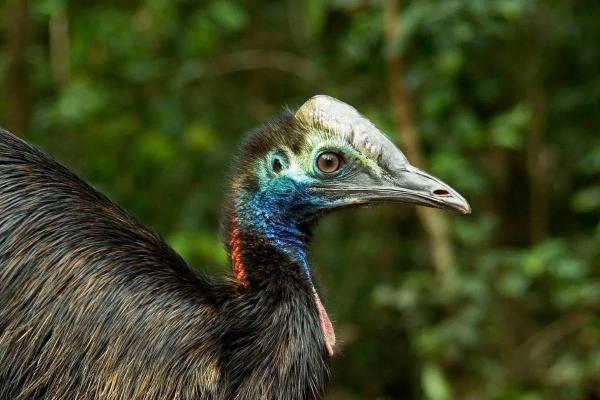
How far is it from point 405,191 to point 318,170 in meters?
0.25

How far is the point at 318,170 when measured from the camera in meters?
3.26

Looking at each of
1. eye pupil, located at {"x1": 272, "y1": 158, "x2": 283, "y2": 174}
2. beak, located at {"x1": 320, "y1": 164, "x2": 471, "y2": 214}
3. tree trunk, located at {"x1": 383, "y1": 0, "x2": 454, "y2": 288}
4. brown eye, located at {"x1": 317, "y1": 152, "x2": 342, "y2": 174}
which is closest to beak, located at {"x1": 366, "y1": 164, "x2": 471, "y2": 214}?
beak, located at {"x1": 320, "y1": 164, "x2": 471, "y2": 214}

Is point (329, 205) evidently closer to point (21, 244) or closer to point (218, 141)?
point (21, 244)

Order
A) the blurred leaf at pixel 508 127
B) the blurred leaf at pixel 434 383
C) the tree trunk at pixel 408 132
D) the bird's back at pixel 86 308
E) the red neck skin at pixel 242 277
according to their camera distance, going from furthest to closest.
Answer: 1. the tree trunk at pixel 408 132
2. the blurred leaf at pixel 434 383
3. the blurred leaf at pixel 508 127
4. the red neck skin at pixel 242 277
5. the bird's back at pixel 86 308

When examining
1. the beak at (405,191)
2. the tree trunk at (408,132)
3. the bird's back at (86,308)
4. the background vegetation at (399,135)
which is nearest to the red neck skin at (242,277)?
the bird's back at (86,308)

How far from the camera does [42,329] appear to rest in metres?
2.92

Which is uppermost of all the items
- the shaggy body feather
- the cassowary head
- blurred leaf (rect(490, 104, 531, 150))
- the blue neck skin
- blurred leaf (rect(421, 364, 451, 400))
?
blurred leaf (rect(490, 104, 531, 150))

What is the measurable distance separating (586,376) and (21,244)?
11.1 feet

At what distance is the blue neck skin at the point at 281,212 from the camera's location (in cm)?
326

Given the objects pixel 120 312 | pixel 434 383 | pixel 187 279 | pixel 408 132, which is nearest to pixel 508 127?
pixel 408 132

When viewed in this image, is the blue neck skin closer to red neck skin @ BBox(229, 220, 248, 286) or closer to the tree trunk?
red neck skin @ BBox(229, 220, 248, 286)

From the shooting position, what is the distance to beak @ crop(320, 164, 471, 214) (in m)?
3.13

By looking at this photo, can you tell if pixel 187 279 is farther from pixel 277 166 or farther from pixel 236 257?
pixel 277 166

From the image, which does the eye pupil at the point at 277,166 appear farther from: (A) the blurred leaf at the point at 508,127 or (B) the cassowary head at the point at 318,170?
(A) the blurred leaf at the point at 508,127
